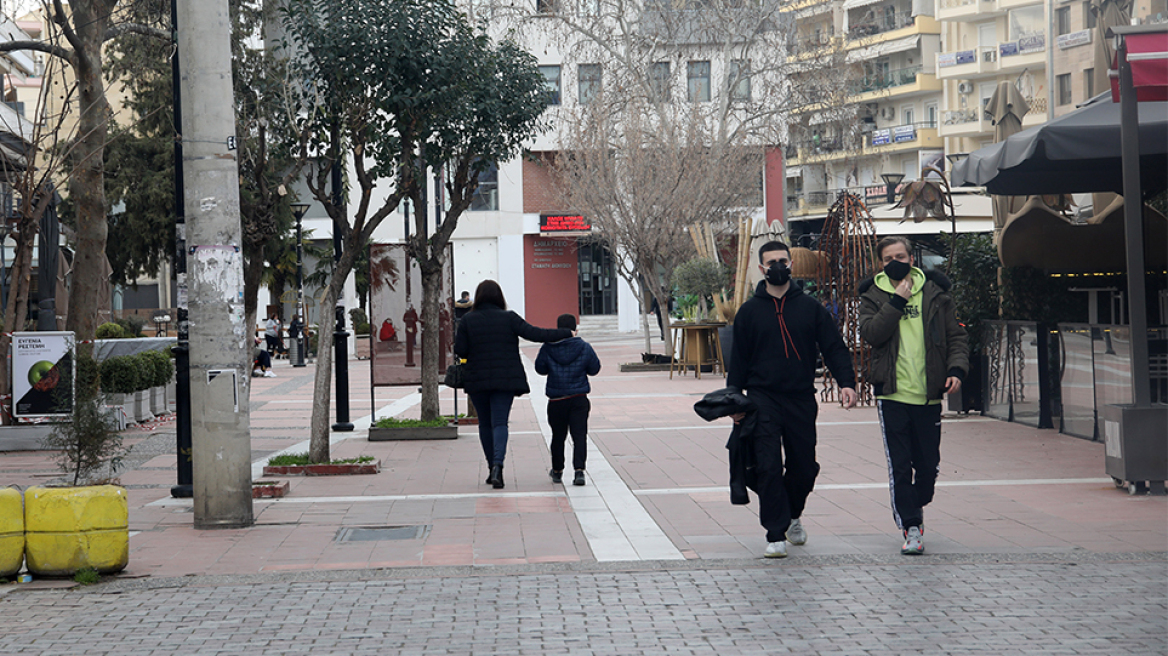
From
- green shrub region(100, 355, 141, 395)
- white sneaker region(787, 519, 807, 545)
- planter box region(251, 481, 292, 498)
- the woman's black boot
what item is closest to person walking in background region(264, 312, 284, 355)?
green shrub region(100, 355, 141, 395)

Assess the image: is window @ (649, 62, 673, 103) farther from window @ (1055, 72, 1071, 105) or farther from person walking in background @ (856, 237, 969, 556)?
person walking in background @ (856, 237, 969, 556)

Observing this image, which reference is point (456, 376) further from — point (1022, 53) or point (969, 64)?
point (969, 64)

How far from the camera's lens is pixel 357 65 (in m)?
11.2

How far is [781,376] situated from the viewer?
697 centimetres

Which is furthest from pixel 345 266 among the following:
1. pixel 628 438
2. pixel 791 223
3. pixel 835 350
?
pixel 791 223

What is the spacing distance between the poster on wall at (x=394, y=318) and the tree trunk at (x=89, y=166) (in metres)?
3.42

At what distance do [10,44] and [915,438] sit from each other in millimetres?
11990

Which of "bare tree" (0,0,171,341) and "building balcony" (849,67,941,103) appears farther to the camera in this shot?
"building balcony" (849,67,941,103)

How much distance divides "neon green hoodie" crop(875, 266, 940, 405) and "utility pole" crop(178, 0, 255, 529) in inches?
172

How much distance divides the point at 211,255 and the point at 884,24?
59083 mm

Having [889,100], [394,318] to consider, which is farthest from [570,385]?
[889,100]

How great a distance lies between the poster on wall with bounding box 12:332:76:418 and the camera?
13.9 m

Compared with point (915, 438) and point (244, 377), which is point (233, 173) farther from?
point (915, 438)

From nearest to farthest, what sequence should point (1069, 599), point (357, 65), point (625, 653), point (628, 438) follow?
point (625, 653) < point (1069, 599) < point (357, 65) < point (628, 438)
